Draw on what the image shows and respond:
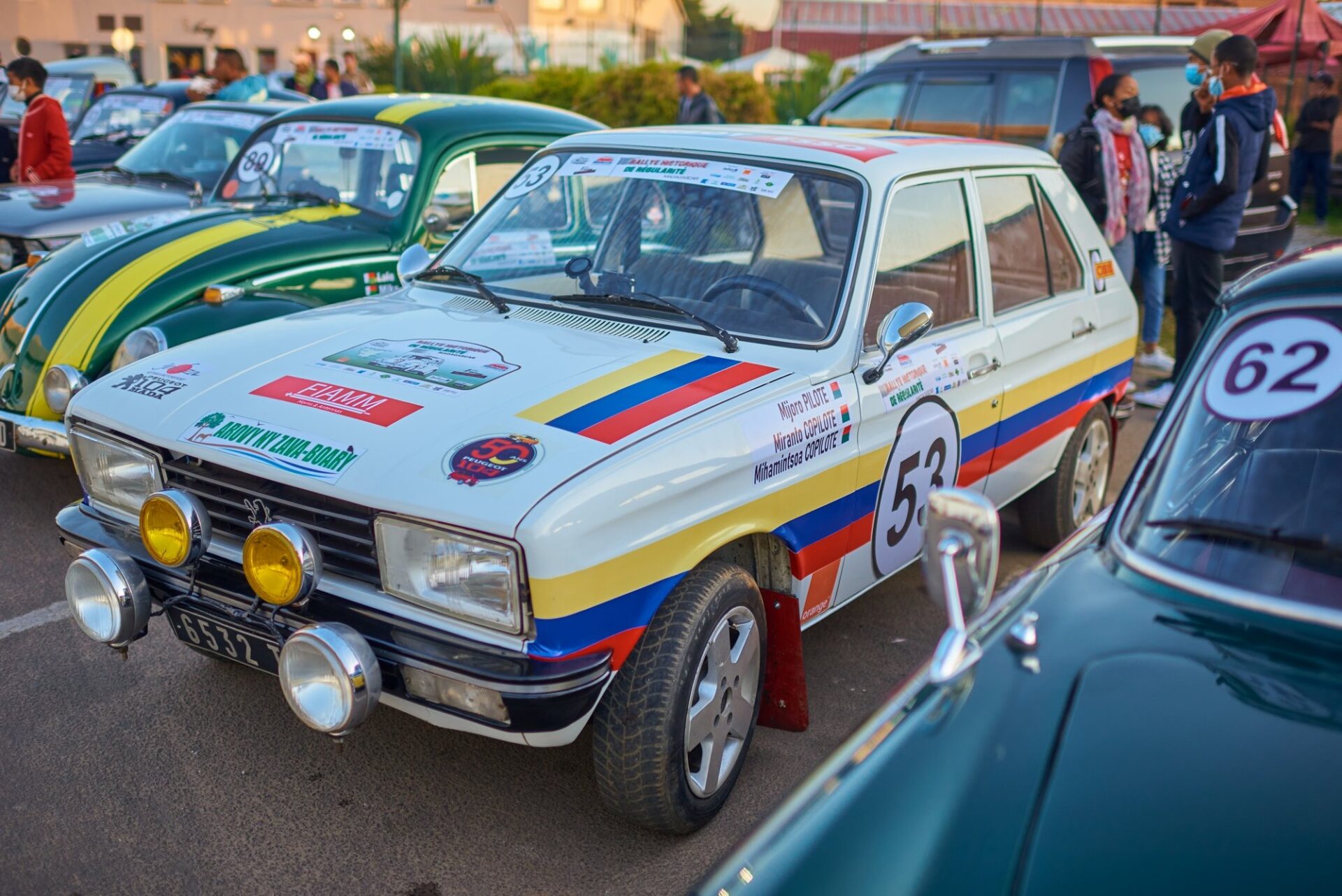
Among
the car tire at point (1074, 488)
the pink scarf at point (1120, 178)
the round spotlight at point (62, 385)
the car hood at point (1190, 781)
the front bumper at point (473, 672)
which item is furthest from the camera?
the pink scarf at point (1120, 178)

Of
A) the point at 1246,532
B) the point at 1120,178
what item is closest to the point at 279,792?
the point at 1246,532

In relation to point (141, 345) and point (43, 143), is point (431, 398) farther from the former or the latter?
point (43, 143)

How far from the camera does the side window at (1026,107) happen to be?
8969mm

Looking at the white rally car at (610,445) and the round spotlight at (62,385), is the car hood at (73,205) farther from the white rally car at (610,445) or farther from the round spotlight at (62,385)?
the white rally car at (610,445)

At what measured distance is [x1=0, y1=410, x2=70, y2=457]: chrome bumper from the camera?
4.70 metres

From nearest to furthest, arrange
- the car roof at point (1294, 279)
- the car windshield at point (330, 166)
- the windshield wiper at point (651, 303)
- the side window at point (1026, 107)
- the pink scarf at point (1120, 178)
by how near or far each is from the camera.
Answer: the car roof at point (1294, 279) < the windshield wiper at point (651, 303) < the car windshield at point (330, 166) < the pink scarf at point (1120, 178) < the side window at point (1026, 107)

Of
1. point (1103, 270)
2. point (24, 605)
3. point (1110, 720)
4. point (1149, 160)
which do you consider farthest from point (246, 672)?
point (1149, 160)

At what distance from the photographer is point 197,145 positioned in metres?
7.86

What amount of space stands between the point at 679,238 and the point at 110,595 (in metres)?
2.01

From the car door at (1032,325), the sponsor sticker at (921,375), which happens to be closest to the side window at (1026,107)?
the car door at (1032,325)

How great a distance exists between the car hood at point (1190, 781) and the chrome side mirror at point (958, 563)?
0.22m

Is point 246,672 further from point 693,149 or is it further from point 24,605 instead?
point 693,149

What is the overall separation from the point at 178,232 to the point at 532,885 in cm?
391

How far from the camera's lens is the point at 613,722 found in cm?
281
